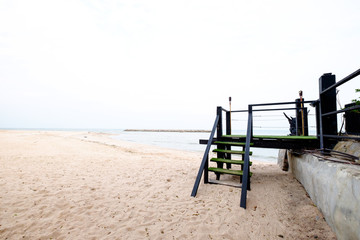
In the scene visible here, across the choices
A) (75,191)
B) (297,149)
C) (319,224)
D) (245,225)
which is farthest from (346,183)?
(75,191)

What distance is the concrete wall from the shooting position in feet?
6.42

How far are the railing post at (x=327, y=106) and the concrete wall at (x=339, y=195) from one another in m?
1.35

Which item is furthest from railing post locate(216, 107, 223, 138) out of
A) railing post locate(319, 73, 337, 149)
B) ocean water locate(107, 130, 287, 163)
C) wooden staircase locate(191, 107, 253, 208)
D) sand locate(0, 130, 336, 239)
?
ocean water locate(107, 130, 287, 163)

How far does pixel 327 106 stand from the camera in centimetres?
420

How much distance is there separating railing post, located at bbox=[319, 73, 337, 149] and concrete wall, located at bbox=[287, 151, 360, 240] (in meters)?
1.35

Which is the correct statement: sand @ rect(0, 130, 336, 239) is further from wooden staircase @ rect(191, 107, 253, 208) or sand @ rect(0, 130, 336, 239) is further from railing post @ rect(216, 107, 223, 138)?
railing post @ rect(216, 107, 223, 138)

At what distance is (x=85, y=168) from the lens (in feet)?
21.6

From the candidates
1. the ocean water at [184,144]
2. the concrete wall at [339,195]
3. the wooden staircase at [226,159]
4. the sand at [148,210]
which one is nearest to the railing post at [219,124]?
the wooden staircase at [226,159]

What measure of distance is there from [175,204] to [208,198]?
30.7 inches

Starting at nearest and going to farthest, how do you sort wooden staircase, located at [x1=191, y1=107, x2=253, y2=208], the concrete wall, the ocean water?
the concrete wall, wooden staircase, located at [x1=191, y1=107, x2=253, y2=208], the ocean water

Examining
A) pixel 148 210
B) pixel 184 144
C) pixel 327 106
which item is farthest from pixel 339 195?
pixel 184 144

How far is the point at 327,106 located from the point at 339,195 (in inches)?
109

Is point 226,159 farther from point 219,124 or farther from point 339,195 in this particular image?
point 339,195

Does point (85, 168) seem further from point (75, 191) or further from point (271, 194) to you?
point (271, 194)
